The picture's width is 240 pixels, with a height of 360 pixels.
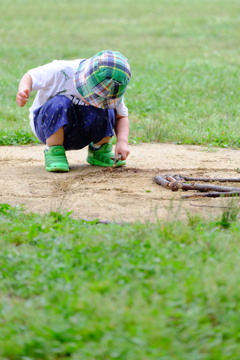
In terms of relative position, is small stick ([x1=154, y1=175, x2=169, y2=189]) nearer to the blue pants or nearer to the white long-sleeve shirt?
the blue pants

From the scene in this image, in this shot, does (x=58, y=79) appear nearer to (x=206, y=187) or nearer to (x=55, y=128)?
(x=55, y=128)

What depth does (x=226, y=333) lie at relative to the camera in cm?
282

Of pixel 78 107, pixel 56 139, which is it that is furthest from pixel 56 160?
pixel 78 107

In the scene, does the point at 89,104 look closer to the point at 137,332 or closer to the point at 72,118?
the point at 72,118

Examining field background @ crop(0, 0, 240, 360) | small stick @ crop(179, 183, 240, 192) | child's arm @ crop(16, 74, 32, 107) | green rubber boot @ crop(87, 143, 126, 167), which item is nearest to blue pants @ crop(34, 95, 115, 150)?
green rubber boot @ crop(87, 143, 126, 167)

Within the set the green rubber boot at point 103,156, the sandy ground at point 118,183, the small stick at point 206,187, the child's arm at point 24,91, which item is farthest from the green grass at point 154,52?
the small stick at point 206,187

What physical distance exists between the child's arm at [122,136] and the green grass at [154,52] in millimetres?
1398

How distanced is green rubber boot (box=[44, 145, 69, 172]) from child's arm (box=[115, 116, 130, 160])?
451 mm

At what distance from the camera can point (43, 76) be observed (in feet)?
19.4

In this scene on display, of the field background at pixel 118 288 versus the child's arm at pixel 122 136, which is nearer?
the field background at pixel 118 288

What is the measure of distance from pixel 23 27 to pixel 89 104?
1553 cm

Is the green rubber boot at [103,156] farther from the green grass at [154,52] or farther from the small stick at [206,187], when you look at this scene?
the green grass at [154,52]

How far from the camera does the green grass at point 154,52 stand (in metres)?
8.38

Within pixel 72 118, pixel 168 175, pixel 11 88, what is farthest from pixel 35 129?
pixel 11 88
